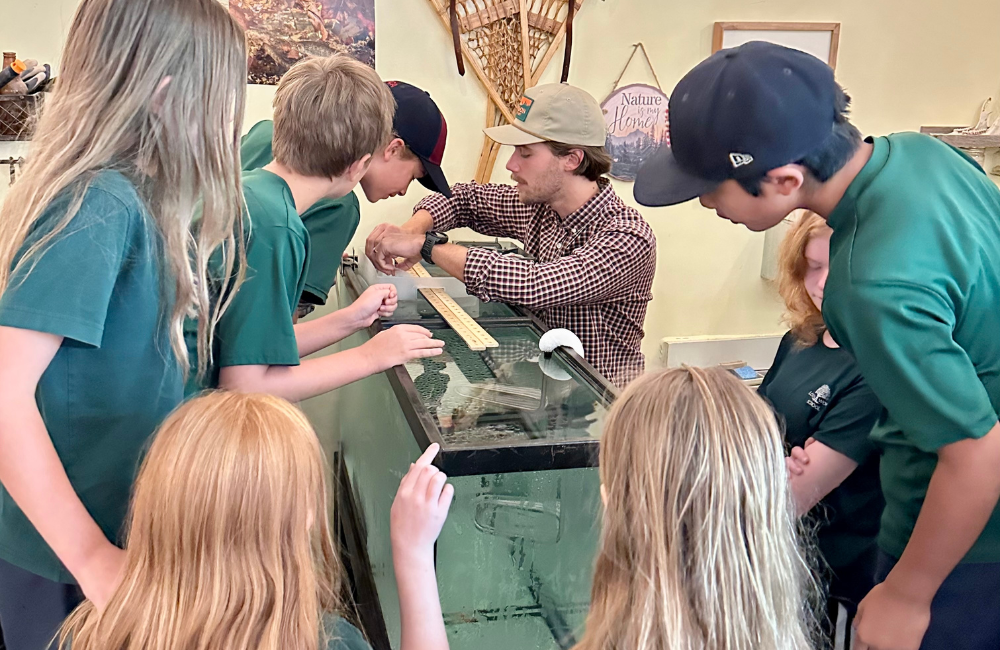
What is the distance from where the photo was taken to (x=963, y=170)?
1083mm

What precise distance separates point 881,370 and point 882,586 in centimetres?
37

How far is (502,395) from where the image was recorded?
162 centimetres

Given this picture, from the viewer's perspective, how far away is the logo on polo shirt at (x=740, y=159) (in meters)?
1.12

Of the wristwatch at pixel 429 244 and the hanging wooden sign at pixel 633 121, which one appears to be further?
the hanging wooden sign at pixel 633 121

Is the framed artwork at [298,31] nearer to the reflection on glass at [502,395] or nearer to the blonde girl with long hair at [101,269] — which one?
Result: the reflection on glass at [502,395]

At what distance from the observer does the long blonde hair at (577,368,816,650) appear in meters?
0.86

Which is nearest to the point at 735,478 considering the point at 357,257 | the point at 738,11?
the point at 357,257

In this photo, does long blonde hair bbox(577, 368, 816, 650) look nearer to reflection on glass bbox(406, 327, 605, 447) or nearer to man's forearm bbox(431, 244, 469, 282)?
reflection on glass bbox(406, 327, 605, 447)

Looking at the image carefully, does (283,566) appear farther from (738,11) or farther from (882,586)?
(738,11)

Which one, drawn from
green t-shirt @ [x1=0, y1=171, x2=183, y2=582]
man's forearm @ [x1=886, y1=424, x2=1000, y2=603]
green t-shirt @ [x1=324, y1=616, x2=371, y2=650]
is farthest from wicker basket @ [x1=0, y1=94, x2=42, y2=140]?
man's forearm @ [x1=886, y1=424, x2=1000, y2=603]

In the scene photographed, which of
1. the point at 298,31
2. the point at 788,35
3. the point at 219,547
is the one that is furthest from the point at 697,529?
the point at 788,35

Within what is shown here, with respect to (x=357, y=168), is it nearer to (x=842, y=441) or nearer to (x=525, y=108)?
(x=525, y=108)

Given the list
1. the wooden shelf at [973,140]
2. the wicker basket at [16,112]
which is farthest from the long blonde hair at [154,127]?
the wooden shelf at [973,140]

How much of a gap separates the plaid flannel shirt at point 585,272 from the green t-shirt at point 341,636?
1094 millimetres
